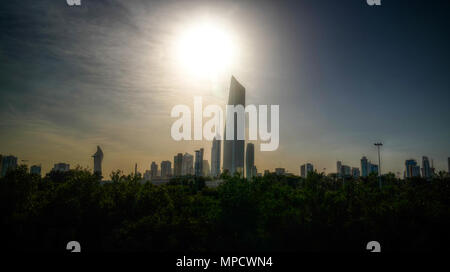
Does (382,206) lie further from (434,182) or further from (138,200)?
(138,200)

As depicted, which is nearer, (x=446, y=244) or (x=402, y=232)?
(x=446, y=244)

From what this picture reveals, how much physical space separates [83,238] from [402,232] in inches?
696

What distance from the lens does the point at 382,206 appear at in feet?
51.2

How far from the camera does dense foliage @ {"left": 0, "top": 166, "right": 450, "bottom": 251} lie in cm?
1372

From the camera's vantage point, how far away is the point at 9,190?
1741 centimetres

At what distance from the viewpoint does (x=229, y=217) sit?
50.7ft

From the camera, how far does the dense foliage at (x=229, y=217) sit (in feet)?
45.0
